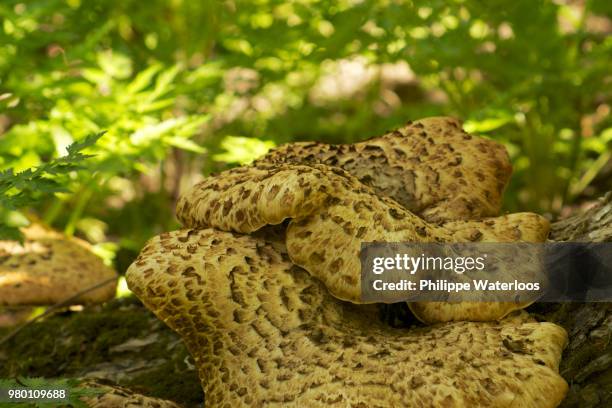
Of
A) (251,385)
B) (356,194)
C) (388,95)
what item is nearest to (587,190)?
(388,95)

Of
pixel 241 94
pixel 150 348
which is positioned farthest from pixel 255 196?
pixel 241 94

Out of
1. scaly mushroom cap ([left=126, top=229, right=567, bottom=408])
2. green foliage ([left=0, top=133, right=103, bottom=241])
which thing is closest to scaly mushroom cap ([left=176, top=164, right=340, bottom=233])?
scaly mushroom cap ([left=126, top=229, right=567, bottom=408])

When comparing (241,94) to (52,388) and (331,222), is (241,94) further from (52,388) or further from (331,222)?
(52,388)

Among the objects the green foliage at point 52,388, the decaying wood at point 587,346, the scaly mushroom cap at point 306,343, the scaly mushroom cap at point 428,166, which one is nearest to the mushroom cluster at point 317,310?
the scaly mushroom cap at point 306,343

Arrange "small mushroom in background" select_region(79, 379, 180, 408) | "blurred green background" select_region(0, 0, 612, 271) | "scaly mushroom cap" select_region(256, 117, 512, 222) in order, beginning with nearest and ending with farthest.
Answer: "small mushroom in background" select_region(79, 379, 180, 408) → "scaly mushroom cap" select_region(256, 117, 512, 222) → "blurred green background" select_region(0, 0, 612, 271)

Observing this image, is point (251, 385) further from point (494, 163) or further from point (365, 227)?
point (494, 163)

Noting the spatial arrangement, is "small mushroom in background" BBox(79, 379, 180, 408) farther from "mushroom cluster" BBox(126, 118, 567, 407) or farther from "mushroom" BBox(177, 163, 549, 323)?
"mushroom" BBox(177, 163, 549, 323)

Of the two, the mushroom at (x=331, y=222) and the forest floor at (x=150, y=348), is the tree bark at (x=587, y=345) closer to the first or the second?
the forest floor at (x=150, y=348)
